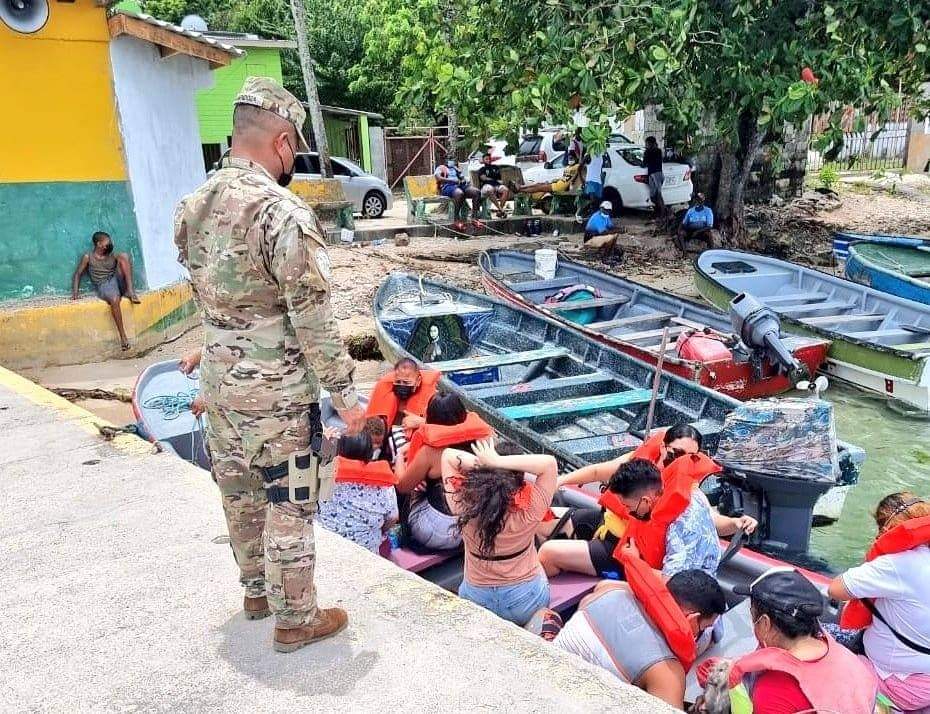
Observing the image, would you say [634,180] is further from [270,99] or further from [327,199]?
[270,99]

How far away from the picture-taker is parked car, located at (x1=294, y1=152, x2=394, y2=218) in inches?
703

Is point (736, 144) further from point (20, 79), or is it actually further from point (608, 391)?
point (20, 79)

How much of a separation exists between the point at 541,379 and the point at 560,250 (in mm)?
7420

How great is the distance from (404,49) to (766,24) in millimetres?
12357

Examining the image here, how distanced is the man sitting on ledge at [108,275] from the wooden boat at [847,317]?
7.05m

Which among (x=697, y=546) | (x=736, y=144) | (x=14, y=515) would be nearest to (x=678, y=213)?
(x=736, y=144)

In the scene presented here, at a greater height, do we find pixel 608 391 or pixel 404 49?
pixel 404 49

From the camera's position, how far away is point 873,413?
770cm

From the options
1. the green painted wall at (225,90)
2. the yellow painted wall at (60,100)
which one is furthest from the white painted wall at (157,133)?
the green painted wall at (225,90)

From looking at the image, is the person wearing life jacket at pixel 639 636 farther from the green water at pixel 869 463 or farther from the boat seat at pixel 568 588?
the green water at pixel 869 463

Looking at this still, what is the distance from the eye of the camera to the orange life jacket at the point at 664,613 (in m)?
2.74

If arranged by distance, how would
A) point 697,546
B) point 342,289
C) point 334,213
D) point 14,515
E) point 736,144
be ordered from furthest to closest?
point 334,213 < point 736,144 < point 342,289 < point 14,515 < point 697,546

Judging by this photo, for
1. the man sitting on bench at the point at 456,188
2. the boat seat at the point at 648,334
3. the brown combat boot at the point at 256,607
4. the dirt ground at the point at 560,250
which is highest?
the man sitting on bench at the point at 456,188

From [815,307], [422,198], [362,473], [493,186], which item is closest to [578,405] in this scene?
[362,473]
